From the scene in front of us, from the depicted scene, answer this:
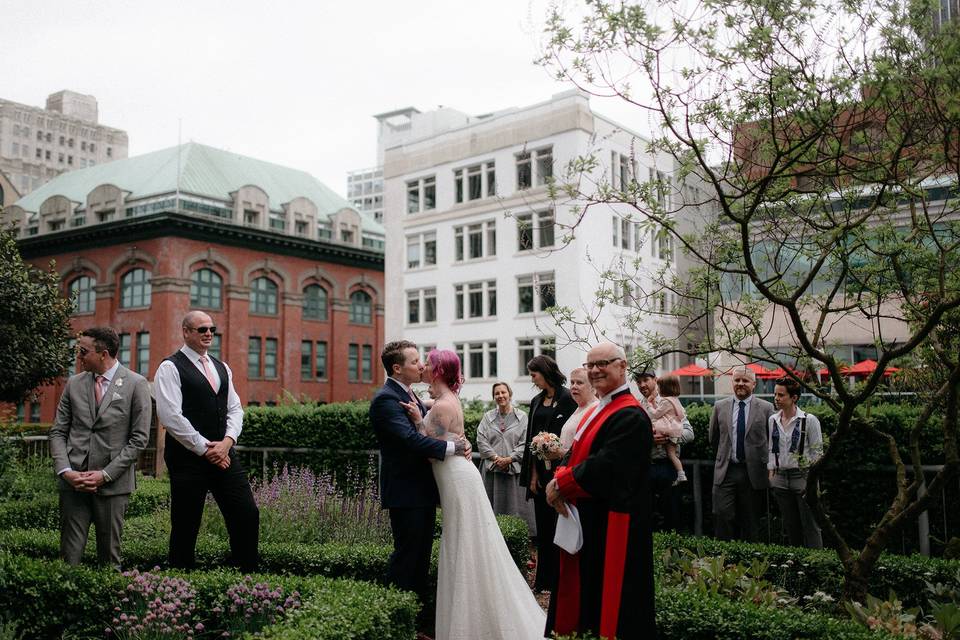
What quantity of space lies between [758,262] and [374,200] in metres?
145

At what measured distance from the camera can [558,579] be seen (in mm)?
5406

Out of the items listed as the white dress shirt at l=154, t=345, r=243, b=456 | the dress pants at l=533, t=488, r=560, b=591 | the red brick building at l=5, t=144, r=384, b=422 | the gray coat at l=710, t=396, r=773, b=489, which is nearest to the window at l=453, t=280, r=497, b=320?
the red brick building at l=5, t=144, r=384, b=422

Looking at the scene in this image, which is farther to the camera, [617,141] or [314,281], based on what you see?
[314,281]

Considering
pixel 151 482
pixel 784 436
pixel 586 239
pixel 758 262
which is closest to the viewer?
pixel 758 262

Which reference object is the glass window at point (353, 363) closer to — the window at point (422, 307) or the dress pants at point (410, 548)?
the window at point (422, 307)

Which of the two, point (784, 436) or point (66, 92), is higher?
point (66, 92)

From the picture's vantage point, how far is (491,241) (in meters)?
47.1

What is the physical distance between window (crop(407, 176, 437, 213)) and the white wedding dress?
44.0 m

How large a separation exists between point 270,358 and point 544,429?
4826 centimetres

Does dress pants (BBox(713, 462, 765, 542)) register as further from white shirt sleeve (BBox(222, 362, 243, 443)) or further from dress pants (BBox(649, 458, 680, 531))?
white shirt sleeve (BBox(222, 362, 243, 443))

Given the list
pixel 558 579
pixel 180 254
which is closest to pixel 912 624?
pixel 558 579

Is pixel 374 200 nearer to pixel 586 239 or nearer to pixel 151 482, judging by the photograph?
pixel 586 239

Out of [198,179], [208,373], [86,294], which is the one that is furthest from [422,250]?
[208,373]

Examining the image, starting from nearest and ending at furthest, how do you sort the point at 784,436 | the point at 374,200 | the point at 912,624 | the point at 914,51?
the point at 912,624 < the point at 914,51 < the point at 784,436 < the point at 374,200
